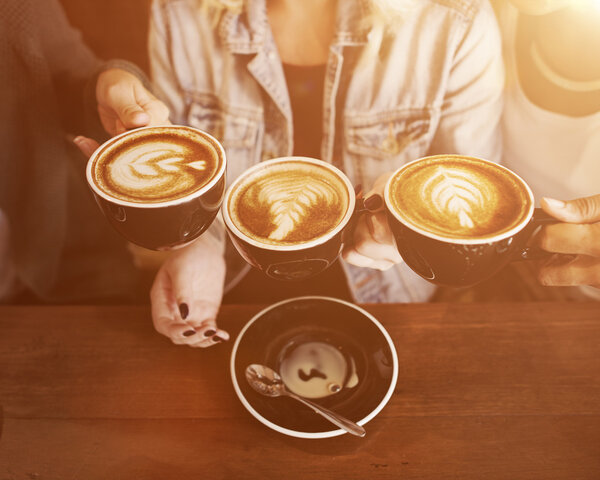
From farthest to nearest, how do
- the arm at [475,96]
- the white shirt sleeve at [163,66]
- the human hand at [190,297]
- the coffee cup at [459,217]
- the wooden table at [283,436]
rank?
the white shirt sleeve at [163,66] → the arm at [475,96] → the human hand at [190,297] → the wooden table at [283,436] → the coffee cup at [459,217]

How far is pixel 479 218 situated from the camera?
63cm

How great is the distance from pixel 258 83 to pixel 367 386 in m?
0.77

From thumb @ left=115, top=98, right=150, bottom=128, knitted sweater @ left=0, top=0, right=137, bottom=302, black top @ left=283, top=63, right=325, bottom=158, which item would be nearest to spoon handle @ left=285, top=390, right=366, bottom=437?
thumb @ left=115, top=98, right=150, bottom=128

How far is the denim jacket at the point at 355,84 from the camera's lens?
1054 mm

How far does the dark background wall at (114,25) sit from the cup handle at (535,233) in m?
0.96

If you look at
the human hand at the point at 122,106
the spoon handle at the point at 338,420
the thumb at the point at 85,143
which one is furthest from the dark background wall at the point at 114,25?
the spoon handle at the point at 338,420

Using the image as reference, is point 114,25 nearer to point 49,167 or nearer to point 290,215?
point 49,167

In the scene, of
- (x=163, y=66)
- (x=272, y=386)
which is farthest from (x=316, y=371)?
(x=163, y=66)

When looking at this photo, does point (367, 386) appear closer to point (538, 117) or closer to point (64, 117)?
point (538, 117)

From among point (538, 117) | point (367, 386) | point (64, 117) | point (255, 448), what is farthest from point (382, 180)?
point (64, 117)

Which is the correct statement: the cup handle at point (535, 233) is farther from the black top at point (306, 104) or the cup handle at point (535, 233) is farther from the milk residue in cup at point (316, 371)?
the black top at point (306, 104)

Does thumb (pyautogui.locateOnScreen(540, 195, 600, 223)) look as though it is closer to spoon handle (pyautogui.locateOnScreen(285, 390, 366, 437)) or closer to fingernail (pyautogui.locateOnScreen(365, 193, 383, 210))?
fingernail (pyautogui.locateOnScreen(365, 193, 383, 210))

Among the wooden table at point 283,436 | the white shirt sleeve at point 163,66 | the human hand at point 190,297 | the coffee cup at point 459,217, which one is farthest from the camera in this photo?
the white shirt sleeve at point 163,66

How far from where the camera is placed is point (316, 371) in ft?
2.58
